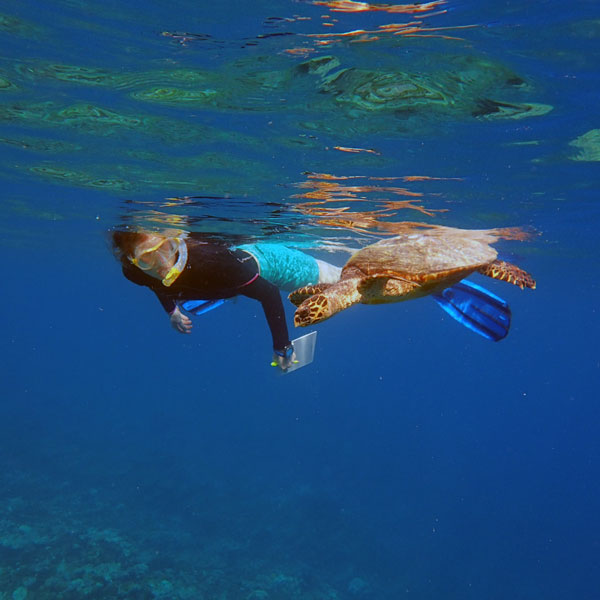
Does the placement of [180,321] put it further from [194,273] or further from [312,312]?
[312,312]

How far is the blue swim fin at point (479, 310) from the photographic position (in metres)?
6.84

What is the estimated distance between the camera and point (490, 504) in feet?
109

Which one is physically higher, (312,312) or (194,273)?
(312,312)

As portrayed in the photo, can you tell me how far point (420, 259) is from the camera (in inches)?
204

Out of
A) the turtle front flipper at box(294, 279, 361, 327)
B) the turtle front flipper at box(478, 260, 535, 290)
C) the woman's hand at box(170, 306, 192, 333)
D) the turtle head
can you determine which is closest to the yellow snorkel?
the woman's hand at box(170, 306, 192, 333)

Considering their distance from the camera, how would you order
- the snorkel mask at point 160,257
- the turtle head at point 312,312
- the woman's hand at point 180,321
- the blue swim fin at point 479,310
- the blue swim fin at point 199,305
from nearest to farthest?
the turtle head at point 312,312 < the snorkel mask at point 160,257 < the blue swim fin at point 479,310 < the woman's hand at point 180,321 < the blue swim fin at point 199,305

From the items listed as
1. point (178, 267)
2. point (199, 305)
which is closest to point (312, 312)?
point (178, 267)

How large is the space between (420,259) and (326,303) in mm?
1937

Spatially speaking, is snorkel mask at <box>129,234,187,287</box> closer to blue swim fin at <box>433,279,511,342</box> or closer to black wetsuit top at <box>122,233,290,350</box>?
black wetsuit top at <box>122,233,290,350</box>

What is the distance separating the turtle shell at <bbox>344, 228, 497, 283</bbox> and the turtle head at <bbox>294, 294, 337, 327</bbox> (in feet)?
3.05

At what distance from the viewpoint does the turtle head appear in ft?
11.7

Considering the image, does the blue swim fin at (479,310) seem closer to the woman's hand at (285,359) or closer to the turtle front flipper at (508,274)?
the turtle front flipper at (508,274)

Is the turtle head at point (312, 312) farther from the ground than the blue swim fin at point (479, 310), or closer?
farther from the ground

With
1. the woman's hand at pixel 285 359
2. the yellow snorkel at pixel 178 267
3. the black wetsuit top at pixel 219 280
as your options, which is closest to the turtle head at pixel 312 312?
the yellow snorkel at pixel 178 267
